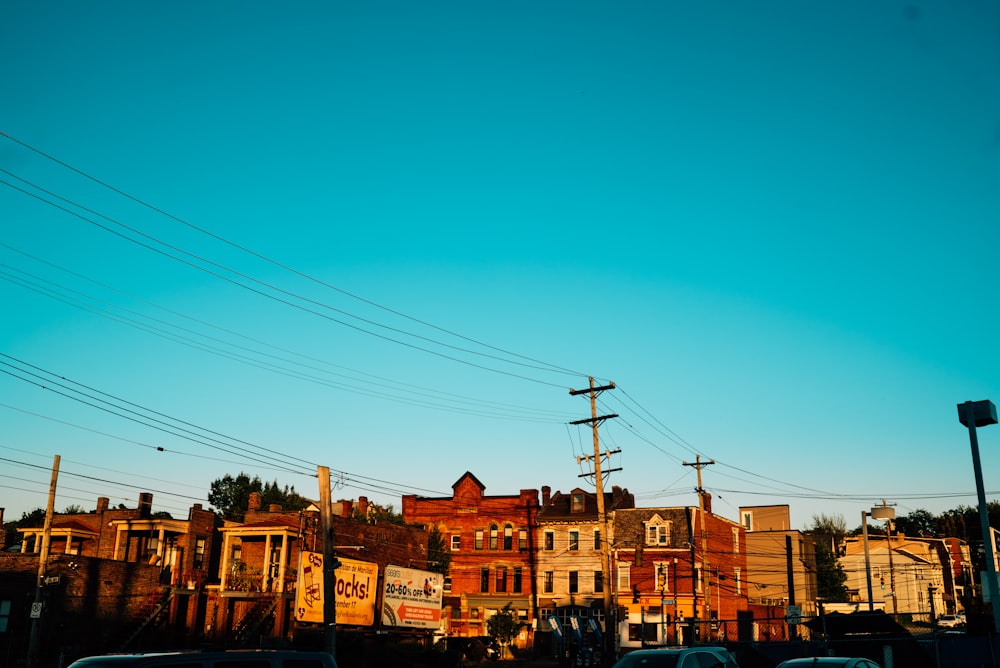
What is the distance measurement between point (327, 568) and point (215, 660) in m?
17.6

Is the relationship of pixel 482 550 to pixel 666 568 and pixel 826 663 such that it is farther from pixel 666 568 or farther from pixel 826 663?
pixel 826 663

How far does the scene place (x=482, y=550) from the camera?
70500 mm

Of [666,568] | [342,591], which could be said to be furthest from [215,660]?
[666,568]

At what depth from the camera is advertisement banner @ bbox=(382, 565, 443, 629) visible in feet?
154

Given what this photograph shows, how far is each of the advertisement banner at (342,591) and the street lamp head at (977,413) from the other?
3008 cm

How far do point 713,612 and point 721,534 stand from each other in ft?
19.9

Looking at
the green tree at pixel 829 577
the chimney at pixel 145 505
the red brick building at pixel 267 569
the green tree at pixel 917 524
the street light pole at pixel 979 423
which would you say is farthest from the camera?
the green tree at pixel 917 524

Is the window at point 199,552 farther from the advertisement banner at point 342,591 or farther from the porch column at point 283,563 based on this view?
the advertisement banner at point 342,591

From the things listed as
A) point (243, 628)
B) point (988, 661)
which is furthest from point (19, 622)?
point (988, 661)

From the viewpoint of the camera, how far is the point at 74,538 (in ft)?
191

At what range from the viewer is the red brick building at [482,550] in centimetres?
6862

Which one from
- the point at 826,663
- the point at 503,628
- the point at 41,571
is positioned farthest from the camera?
the point at 503,628

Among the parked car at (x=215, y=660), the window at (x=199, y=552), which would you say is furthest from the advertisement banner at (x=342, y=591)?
the parked car at (x=215, y=660)

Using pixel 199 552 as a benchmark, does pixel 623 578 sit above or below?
below
